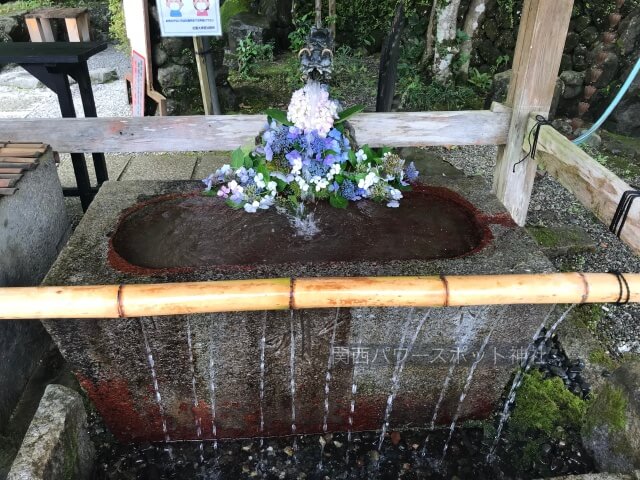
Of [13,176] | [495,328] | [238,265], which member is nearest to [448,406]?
[495,328]

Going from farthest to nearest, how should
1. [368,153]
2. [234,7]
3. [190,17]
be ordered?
[234,7]
[190,17]
[368,153]

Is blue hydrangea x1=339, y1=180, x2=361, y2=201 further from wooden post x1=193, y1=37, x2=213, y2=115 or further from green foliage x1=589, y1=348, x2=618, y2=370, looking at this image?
wooden post x1=193, y1=37, x2=213, y2=115

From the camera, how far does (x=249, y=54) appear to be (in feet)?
27.2

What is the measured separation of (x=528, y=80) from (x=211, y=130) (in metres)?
2.01

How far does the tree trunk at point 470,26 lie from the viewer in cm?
699

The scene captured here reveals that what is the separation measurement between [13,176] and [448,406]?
100 inches

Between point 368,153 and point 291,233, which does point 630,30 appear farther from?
point 291,233

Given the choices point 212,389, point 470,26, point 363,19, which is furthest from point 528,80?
point 363,19

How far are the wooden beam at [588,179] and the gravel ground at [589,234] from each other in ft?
4.32

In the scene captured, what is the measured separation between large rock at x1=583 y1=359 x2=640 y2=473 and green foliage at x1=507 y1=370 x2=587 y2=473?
26 centimetres

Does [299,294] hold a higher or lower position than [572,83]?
higher

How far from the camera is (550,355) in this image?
315cm

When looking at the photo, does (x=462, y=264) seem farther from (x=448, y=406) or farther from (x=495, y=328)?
(x=448, y=406)

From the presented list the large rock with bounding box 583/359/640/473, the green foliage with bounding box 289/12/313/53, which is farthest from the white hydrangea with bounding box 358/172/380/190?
the green foliage with bounding box 289/12/313/53
